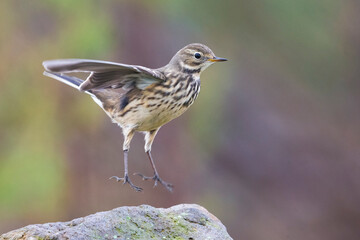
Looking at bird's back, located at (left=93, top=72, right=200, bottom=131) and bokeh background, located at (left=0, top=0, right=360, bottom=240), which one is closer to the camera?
bird's back, located at (left=93, top=72, right=200, bottom=131)

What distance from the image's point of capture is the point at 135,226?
16.2ft

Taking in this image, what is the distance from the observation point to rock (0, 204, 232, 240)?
465 cm

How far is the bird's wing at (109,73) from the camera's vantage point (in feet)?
16.6

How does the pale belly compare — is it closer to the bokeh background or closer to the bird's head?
the bird's head

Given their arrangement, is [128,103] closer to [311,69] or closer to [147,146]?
[147,146]

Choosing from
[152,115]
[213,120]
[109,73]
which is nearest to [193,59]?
[152,115]

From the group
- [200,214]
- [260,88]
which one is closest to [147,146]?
[200,214]

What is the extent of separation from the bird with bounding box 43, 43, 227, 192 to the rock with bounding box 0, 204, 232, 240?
79 centimetres

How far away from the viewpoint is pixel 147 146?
6.68 metres

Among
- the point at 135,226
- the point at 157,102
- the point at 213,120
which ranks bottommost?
the point at 213,120

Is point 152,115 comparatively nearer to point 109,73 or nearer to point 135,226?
point 109,73

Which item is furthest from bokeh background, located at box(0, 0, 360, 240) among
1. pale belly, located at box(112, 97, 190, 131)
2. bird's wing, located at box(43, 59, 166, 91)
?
bird's wing, located at box(43, 59, 166, 91)

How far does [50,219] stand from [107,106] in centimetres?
481

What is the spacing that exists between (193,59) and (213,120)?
21.5 ft
